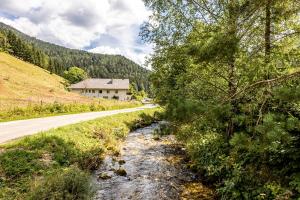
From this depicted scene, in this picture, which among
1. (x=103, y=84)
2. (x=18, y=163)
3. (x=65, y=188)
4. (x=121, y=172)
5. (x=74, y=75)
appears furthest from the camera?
(x=74, y=75)

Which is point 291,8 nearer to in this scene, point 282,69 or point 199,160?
point 282,69

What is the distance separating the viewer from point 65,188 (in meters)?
9.17

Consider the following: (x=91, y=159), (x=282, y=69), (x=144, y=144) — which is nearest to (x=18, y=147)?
(x=91, y=159)

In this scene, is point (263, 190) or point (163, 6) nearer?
point (263, 190)

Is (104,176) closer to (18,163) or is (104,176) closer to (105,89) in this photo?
(18,163)

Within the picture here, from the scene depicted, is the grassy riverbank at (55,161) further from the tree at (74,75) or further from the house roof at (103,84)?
the tree at (74,75)

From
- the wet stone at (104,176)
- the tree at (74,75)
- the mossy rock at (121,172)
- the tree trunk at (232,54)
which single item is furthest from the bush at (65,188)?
the tree at (74,75)

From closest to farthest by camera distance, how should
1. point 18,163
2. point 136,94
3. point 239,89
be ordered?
point 239,89
point 18,163
point 136,94

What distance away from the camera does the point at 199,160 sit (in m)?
14.9

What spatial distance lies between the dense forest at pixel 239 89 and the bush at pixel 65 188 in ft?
12.3

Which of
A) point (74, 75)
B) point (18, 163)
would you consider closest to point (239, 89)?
point (18, 163)

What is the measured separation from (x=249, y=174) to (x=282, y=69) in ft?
11.6

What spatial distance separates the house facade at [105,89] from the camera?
9989 centimetres

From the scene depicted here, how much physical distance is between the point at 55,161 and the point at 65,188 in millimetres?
5370
